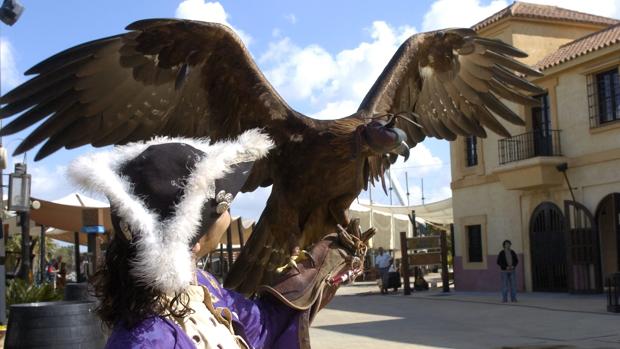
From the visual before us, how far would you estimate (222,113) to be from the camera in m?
4.41

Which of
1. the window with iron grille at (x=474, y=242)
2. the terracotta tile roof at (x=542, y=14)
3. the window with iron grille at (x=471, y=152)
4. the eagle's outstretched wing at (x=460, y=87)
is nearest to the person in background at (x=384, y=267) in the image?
the window with iron grille at (x=474, y=242)

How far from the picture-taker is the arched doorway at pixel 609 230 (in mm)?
14328

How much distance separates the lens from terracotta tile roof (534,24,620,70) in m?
14.7

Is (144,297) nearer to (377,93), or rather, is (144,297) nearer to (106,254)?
(106,254)

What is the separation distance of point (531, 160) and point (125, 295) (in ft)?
48.7

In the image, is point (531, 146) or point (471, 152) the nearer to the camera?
point (531, 146)

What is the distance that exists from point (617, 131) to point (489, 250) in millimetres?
4642

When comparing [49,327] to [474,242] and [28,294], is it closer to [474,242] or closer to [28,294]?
[28,294]

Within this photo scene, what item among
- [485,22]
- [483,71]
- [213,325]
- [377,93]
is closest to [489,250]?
[485,22]

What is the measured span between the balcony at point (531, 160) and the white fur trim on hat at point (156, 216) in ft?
48.1

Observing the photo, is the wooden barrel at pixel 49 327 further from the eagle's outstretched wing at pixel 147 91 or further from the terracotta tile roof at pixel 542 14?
the terracotta tile roof at pixel 542 14

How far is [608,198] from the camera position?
48.2 ft

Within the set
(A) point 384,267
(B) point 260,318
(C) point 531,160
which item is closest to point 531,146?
(C) point 531,160

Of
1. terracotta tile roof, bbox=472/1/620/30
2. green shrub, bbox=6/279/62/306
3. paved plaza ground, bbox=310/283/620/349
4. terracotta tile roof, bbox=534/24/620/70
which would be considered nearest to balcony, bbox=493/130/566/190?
terracotta tile roof, bbox=534/24/620/70
